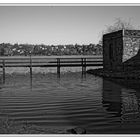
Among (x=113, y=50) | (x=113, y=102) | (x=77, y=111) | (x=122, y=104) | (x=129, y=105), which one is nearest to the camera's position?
(x=77, y=111)

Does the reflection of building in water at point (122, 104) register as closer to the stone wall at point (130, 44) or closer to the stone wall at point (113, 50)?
the stone wall at point (130, 44)

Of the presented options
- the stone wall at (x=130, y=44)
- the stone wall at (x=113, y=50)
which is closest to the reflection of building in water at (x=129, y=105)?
the stone wall at (x=130, y=44)

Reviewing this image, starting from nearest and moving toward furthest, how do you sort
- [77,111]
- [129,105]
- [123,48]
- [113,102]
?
[77,111] → [129,105] → [113,102] → [123,48]

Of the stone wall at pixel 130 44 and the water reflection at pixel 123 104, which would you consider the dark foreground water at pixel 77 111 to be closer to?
the water reflection at pixel 123 104

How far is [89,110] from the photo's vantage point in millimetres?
9086

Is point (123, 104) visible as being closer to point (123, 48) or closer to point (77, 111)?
point (77, 111)

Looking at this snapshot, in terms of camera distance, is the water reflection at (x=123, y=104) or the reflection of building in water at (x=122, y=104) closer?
the water reflection at (x=123, y=104)

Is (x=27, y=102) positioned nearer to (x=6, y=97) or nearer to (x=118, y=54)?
(x=6, y=97)

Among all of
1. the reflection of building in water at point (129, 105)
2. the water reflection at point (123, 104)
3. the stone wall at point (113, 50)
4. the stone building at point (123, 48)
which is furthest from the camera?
the stone wall at point (113, 50)

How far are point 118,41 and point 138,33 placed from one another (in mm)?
1766

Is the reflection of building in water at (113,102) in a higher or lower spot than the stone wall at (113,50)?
lower

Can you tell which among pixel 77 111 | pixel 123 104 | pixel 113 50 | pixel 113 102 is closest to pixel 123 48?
pixel 113 50

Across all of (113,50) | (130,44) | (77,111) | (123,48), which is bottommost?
(77,111)

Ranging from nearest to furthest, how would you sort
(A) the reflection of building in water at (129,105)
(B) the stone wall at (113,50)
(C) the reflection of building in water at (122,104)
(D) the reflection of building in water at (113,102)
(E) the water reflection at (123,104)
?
(E) the water reflection at (123,104), (A) the reflection of building in water at (129,105), (C) the reflection of building in water at (122,104), (D) the reflection of building in water at (113,102), (B) the stone wall at (113,50)
